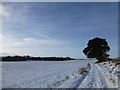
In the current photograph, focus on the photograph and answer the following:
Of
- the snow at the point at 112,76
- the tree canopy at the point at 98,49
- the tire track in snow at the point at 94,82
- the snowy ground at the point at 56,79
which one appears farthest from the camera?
the tree canopy at the point at 98,49

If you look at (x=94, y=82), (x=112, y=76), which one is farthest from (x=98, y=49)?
(x=94, y=82)

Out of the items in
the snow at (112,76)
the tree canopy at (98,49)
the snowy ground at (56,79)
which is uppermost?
the tree canopy at (98,49)

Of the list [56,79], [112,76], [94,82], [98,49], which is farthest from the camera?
[98,49]

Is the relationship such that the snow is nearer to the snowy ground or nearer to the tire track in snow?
the snowy ground

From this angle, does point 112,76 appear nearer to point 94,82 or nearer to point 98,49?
point 94,82

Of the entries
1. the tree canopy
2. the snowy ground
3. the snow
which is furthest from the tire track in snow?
the tree canopy

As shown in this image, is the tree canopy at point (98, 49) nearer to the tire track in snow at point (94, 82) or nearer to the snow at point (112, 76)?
the snow at point (112, 76)

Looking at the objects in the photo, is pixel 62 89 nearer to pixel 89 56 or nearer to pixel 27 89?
pixel 27 89

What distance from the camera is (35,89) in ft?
32.5

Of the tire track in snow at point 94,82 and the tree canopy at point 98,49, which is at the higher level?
the tree canopy at point 98,49

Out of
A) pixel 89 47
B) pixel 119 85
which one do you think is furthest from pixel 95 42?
pixel 119 85

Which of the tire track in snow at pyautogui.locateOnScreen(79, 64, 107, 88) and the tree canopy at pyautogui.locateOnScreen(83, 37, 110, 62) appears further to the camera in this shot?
the tree canopy at pyautogui.locateOnScreen(83, 37, 110, 62)

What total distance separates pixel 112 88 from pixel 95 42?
44698 mm

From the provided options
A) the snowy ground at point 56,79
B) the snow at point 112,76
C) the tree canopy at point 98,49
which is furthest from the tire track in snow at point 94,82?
the tree canopy at point 98,49
